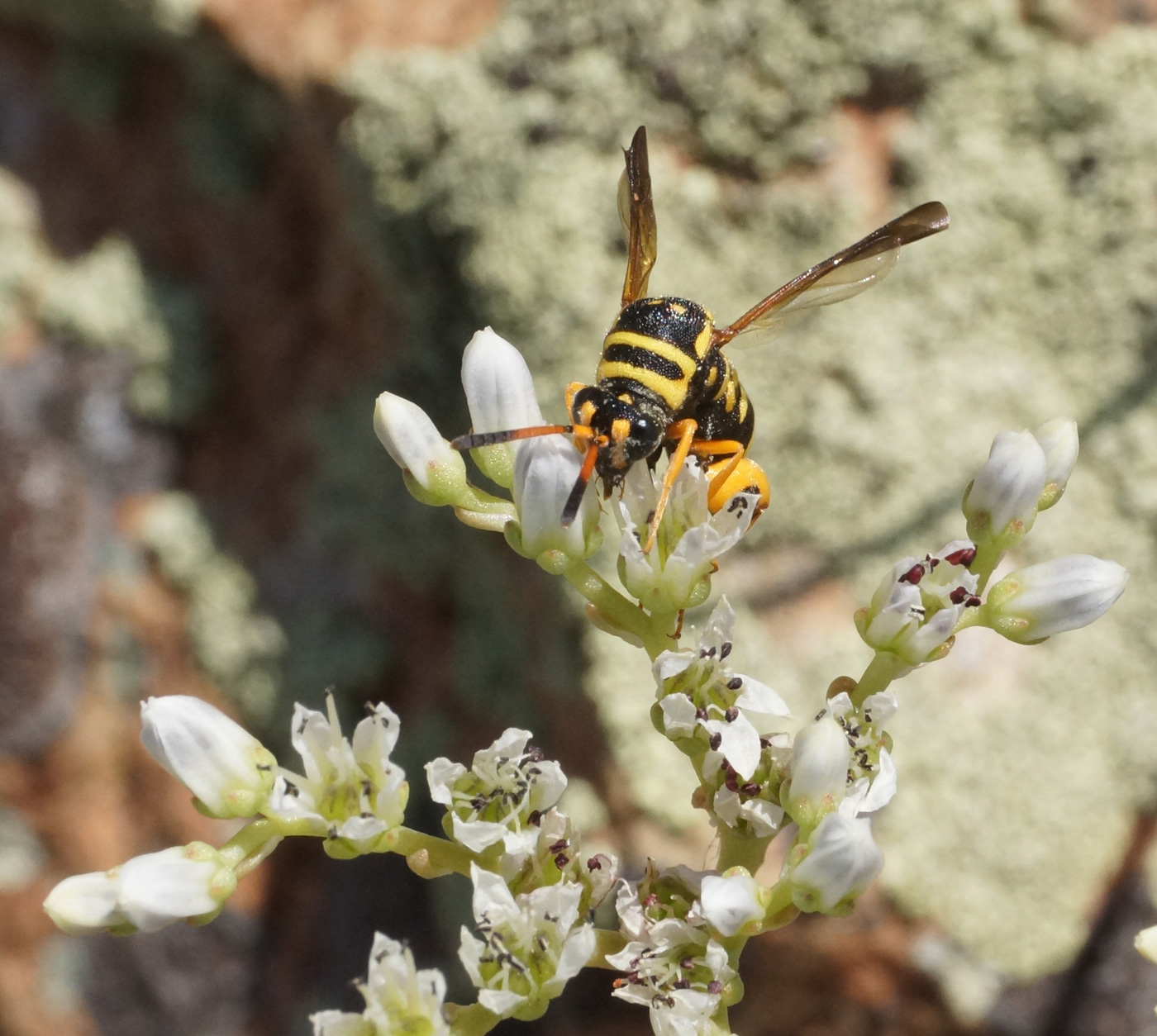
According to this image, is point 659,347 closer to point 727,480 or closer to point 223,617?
point 727,480

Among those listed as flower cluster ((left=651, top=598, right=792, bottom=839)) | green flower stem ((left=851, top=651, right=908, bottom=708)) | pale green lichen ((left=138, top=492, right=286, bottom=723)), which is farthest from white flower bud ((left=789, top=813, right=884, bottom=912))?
pale green lichen ((left=138, top=492, right=286, bottom=723))

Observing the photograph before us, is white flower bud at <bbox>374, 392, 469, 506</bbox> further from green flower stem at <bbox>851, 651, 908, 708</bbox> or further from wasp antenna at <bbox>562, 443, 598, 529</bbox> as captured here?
green flower stem at <bbox>851, 651, 908, 708</bbox>

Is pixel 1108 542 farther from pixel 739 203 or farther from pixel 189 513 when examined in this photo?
pixel 189 513

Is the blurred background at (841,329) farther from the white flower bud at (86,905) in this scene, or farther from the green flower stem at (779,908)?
the white flower bud at (86,905)

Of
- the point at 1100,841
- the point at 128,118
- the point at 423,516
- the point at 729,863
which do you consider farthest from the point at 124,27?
the point at 1100,841

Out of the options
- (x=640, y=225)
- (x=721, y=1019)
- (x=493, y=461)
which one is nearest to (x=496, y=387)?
(x=493, y=461)
